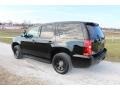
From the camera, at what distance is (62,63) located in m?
7.29

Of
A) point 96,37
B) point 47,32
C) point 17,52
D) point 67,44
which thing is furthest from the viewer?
point 17,52

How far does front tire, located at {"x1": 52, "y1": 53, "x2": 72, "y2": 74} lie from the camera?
23.3 feet

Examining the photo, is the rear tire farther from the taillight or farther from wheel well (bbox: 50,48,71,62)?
the taillight

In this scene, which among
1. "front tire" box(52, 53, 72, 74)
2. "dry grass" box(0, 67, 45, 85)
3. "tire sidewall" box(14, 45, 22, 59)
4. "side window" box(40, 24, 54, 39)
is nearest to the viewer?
"dry grass" box(0, 67, 45, 85)

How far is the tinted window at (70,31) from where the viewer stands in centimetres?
698

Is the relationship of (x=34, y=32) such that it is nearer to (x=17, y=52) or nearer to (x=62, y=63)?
(x=17, y=52)

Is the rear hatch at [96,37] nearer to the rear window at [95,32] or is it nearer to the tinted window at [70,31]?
the rear window at [95,32]

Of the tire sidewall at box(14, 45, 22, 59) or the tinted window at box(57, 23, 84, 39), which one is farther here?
the tire sidewall at box(14, 45, 22, 59)

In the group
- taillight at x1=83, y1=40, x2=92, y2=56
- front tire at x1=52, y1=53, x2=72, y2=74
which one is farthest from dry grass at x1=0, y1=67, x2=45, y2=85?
taillight at x1=83, y1=40, x2=92, y2=56

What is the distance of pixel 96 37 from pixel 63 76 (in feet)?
5.28

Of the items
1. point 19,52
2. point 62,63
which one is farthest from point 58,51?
point 19,52

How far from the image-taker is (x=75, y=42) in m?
6.95

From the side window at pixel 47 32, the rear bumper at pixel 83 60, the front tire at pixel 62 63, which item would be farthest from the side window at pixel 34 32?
the rear bumper at pixel 83 60

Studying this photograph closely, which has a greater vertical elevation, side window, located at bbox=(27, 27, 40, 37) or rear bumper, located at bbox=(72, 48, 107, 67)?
side window, located at bbox=(27, 27, 40, 37)
